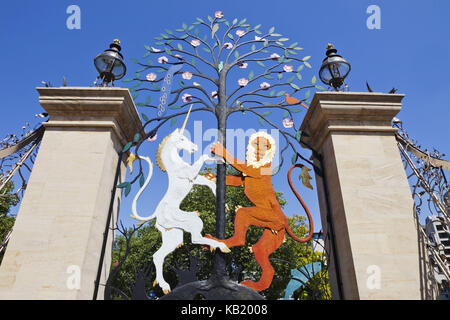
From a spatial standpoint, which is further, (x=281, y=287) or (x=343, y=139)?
(x=281, y=287)

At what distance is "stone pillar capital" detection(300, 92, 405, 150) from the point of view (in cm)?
573

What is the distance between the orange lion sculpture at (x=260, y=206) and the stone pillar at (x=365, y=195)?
0.71 meters

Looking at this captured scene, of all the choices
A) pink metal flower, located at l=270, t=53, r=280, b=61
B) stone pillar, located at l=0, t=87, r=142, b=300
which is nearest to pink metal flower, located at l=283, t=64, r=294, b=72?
pink metal flower, located at l=270, t=53, r=280, b=61

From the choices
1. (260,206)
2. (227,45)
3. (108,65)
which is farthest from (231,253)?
(108,65)

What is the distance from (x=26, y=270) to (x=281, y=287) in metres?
13.1

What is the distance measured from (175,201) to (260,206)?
1.59m

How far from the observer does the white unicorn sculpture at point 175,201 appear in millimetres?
5086

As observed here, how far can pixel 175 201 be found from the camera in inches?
213

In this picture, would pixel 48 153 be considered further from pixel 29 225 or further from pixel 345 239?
pixel 345 239

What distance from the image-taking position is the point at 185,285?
470cm

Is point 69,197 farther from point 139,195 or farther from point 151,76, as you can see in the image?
point 151,76

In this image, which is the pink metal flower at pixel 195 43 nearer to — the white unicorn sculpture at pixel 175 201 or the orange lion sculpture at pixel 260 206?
the white unicorn sculpture at pixel 175 201

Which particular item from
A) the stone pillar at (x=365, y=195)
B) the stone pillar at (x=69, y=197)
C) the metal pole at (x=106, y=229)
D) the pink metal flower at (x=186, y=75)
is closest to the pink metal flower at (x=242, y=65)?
the pink metal flower at (x=186, y=75)
